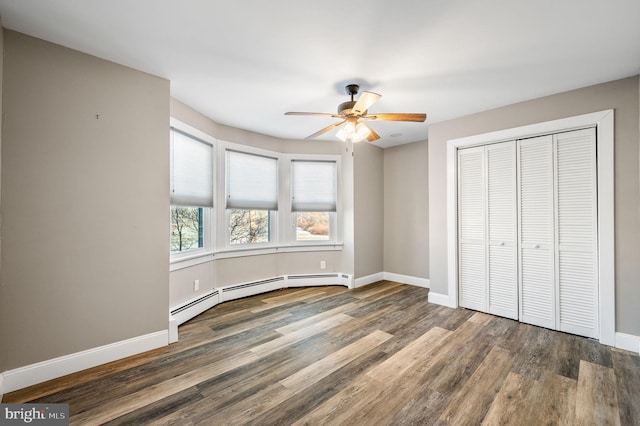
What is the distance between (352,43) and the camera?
7.09 ft

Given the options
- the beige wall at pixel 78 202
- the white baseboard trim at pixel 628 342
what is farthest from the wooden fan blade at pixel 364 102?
the white baseboard trim at pixel 628 342

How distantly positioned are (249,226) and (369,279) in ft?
7.56

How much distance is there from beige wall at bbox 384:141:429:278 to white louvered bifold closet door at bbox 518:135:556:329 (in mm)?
1662

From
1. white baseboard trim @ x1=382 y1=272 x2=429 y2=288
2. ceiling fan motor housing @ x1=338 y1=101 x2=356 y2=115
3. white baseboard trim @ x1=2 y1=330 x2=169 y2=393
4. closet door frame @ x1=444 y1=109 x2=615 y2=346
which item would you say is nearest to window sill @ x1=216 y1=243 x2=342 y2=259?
white baseboard trim @ x1=382 y1=272 x2=429 y2=288

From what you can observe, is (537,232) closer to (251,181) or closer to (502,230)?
(502,230)

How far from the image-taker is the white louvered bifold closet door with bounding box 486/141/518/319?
3.39m

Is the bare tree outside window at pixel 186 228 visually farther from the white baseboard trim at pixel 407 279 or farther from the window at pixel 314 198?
the white baseboard trim at pixel 407 279

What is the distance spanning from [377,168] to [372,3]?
368 centimetres

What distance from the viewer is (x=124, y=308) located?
8.23 ft

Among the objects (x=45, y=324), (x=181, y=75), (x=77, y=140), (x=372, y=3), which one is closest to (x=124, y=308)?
(x=45, y=324)

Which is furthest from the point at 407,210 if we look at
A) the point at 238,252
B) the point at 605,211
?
the point at 238,252

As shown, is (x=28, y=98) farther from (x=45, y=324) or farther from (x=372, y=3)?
(x=372, y=3)

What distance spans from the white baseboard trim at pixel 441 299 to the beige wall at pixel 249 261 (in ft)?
4.42

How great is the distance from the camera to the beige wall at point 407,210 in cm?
495
